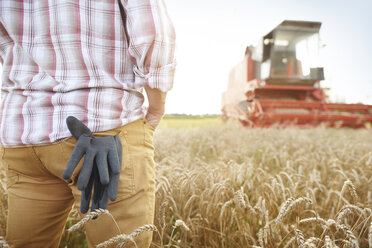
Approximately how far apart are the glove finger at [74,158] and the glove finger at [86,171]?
0.08 ft

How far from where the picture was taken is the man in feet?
2.78

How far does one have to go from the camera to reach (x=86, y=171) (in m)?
0.81

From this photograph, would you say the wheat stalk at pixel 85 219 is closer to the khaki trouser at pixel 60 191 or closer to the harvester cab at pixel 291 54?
the khaki trouser at pixel 60 191

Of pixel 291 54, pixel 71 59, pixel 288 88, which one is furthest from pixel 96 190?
pixel 291 54

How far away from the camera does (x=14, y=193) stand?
945 millimetres

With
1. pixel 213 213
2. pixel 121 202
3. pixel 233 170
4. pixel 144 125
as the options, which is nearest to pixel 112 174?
pixel 121 202

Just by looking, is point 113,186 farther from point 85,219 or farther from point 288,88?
point 288,88

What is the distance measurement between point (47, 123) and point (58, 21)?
360 mm

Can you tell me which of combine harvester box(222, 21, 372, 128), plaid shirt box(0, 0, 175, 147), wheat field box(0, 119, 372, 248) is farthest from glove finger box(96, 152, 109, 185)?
combine harvester box(222, 21, 372, 128)

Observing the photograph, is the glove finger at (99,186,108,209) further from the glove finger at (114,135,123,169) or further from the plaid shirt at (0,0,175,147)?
the plaid shirt at (0,0,175,147)

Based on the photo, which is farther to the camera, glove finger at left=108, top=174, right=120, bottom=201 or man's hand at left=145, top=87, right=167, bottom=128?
man's hand at left=145, top=87, right=167, bottom=128

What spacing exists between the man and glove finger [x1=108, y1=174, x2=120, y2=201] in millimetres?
48

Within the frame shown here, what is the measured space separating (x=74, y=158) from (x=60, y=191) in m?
0.28

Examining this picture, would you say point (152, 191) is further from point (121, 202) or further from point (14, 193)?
point (14, 193)
